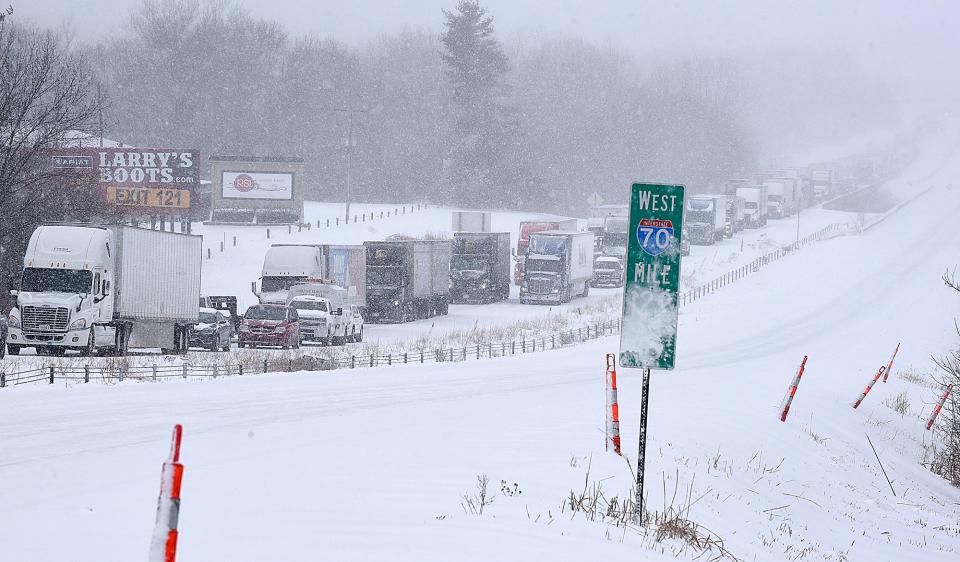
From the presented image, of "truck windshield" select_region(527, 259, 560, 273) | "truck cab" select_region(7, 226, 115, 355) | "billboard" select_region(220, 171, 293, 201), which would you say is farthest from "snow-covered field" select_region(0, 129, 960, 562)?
"billboard" select_region(220, 171, 293, 201)

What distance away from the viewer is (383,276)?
47844mm

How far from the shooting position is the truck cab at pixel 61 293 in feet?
88.2

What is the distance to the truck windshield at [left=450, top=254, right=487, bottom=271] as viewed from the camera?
2254 inches

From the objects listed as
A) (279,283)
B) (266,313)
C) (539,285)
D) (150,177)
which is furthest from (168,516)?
(150,177)

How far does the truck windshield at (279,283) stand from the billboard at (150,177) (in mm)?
21253

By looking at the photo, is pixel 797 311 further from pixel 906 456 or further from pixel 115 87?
pixel 115 87

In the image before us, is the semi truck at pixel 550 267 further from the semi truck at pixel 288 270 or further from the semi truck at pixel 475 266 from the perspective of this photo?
the semi truck at pixel 288 270

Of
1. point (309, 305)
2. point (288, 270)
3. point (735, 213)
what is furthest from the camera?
point (735, 213)

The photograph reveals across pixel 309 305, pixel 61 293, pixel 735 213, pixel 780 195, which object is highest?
pixel 780 195

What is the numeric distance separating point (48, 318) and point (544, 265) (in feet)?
107

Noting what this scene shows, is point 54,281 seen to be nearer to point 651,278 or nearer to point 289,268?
point 289,268

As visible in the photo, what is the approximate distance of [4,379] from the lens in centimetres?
1936

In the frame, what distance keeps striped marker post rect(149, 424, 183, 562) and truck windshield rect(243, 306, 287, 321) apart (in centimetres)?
3002

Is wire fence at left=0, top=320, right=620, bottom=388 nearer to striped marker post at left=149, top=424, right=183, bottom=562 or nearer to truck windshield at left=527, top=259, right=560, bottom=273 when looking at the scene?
striped marker post at left=149, top=424, right=183, bottom=562
